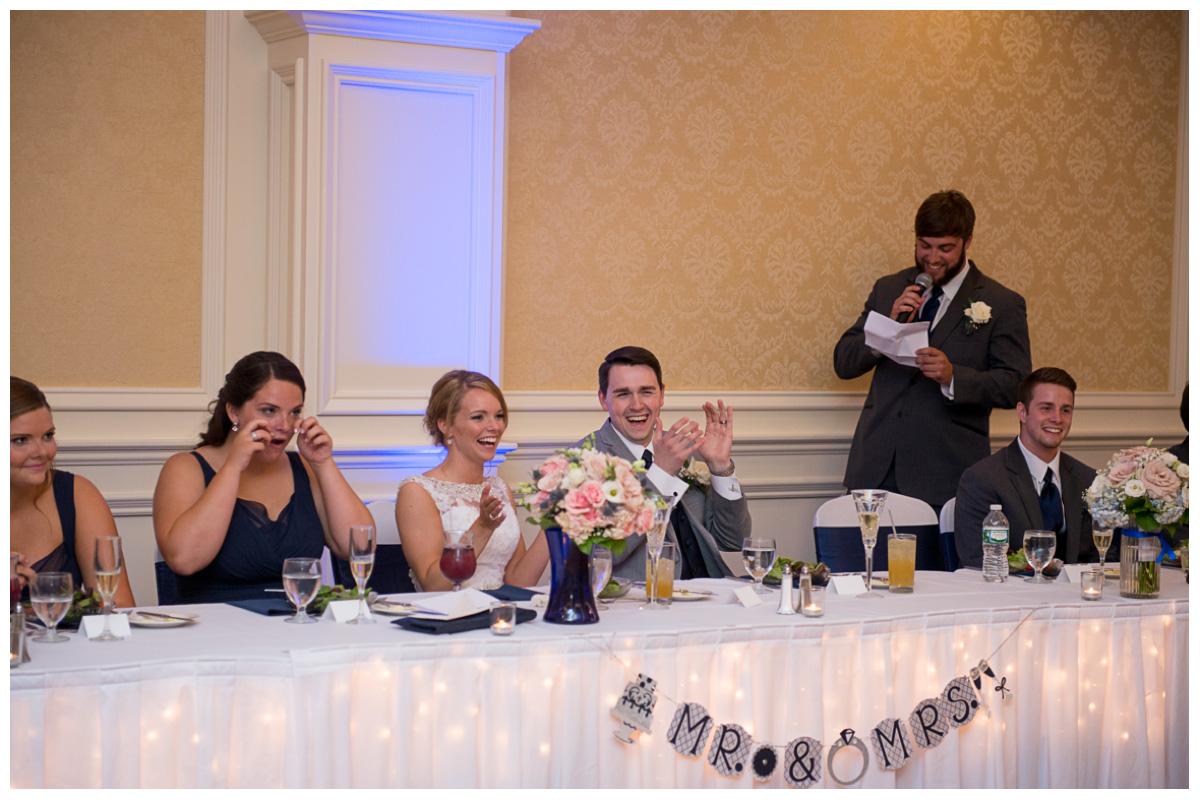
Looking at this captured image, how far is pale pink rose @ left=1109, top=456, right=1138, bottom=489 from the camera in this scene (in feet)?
9.14

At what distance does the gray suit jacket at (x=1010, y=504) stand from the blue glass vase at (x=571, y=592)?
152 centimetres

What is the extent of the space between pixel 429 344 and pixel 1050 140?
2.84 metres

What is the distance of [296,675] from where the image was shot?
2.00 meters

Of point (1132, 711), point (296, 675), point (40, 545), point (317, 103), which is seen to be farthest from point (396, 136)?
point (1132, 711)

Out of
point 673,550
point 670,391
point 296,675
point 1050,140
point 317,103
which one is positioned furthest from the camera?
point 1050,140

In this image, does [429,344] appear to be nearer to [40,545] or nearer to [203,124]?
[203,124]

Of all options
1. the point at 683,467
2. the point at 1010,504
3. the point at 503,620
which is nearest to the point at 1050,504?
the point at 1010,504

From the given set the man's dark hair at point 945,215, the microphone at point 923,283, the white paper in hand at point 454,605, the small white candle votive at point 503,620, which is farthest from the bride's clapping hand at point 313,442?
the man's dark hair at point 945,215

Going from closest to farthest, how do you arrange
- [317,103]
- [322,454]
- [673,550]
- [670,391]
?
[673,550] → [322,454] → [317,103] → [670,391]

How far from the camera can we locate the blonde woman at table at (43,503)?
98.6 inches

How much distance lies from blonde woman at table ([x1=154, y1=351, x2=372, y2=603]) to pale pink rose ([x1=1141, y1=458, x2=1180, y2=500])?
1.88 m

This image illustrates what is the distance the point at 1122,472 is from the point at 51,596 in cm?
227

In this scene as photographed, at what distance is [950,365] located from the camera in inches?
169

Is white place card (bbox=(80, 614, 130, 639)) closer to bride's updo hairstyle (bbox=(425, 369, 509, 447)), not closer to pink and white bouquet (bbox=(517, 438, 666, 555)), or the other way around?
pink and white bouquet (bbox=(517, 438, 666, 555))
